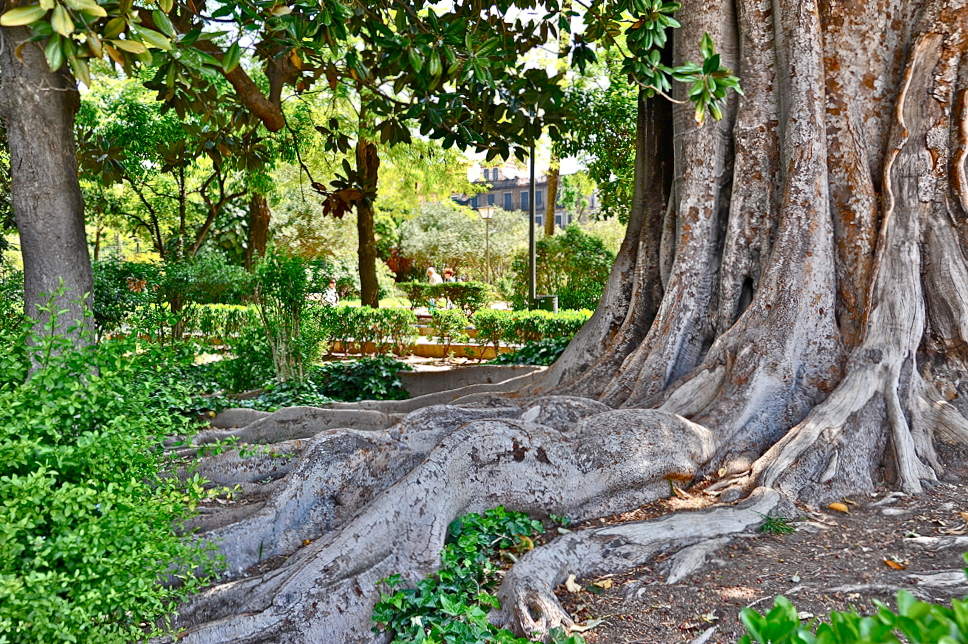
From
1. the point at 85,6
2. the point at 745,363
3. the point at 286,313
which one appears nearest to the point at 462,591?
the point at 745,363

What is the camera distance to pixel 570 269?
66.5ft

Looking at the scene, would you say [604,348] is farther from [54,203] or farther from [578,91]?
[578,91]

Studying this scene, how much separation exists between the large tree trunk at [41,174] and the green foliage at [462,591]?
259cm

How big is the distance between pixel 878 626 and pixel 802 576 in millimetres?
2537

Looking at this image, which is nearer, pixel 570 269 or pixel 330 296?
pixel 330 296

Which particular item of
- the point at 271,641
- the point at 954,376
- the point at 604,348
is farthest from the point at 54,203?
the point at 954,376

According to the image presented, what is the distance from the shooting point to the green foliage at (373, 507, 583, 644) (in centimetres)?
303

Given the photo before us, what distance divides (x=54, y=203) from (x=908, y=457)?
540 cm

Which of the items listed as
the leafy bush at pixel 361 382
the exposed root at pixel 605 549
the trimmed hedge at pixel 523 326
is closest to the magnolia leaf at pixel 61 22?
the exposed root at pixel 605 549

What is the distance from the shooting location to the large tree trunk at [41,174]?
14.1 ft

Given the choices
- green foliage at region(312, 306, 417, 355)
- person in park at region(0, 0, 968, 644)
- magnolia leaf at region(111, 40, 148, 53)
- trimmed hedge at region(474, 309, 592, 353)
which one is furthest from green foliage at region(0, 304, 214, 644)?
green foliage at region(312, 306, 417, 355)

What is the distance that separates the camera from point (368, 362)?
9.36 m

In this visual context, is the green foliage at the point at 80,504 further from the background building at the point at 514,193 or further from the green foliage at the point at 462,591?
the background building at the point at 514,193

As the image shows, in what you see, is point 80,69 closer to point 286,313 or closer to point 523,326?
point 286,313
